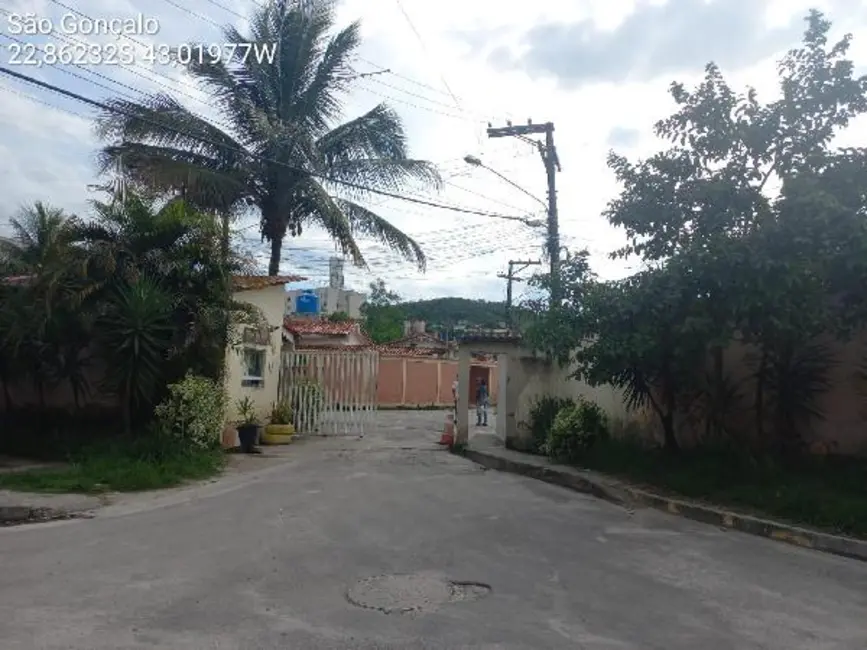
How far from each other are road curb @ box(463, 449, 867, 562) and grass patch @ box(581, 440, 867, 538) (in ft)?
1.03

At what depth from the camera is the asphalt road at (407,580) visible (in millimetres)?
4734

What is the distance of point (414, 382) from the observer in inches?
1492

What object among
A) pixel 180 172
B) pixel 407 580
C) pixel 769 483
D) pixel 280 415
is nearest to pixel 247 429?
pixel 280 415

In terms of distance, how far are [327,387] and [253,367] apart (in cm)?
228

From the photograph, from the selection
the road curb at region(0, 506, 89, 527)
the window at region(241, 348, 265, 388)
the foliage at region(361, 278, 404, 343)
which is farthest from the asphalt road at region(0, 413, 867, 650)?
the foliage at region(361, 278, 404, 343)

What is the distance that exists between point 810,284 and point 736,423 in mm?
2990

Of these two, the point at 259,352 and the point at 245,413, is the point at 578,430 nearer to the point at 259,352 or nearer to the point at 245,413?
the point at 245,413

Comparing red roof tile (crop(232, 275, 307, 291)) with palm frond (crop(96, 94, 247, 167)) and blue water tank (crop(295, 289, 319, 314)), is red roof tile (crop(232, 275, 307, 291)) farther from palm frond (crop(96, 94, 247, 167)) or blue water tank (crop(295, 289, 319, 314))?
blue water tank (crop(295, 289, 319, 314))

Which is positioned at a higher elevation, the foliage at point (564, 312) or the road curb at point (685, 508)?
the foliage at point (564, 312)

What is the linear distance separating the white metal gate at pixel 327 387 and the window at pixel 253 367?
3.84 feet

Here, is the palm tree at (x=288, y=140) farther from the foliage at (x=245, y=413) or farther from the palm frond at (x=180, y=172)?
the foliage at (x=245, y=413)

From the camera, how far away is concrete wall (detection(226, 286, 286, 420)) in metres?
15.8

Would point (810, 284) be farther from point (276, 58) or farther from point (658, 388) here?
point (276, 58)

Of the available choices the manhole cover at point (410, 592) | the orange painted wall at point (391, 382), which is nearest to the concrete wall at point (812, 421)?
the manhole cover at point (410, 592)
